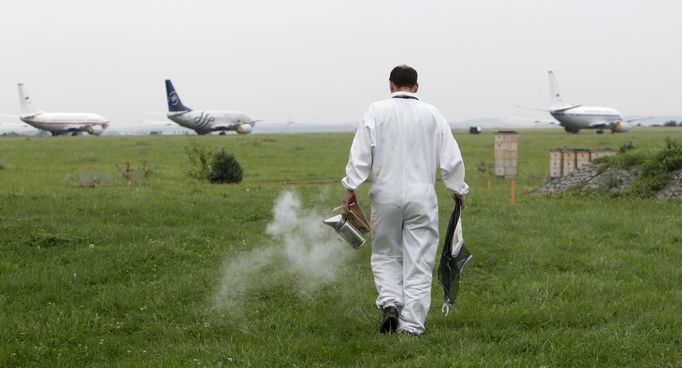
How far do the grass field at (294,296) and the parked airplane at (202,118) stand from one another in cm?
9070

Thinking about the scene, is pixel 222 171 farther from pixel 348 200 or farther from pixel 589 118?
pixel 589 118

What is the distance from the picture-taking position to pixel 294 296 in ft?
25.8

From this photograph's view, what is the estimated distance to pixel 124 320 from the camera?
7035 mm

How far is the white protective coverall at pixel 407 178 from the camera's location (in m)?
6.19

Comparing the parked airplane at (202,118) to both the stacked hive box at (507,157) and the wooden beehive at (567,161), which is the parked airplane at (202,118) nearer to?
the stacked hive box at (507,157)

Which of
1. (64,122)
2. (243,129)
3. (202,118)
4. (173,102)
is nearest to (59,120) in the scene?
(64,122)

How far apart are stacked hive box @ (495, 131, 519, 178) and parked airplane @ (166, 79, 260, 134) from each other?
79.8 metres

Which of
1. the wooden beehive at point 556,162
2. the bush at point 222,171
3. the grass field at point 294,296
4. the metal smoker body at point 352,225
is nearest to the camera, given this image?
the grass field at point 294,296

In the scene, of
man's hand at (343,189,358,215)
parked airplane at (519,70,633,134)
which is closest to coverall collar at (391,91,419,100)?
man's hand at (343,189,358,215)

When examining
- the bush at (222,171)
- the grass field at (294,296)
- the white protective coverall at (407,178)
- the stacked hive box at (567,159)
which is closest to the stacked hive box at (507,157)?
the stacked hive box at (567,159)

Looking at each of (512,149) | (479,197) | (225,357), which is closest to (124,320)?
(225,357)

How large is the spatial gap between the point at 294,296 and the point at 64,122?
4169 inches

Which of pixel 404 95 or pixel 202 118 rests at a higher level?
pixel 404 95

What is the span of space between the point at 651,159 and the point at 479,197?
3985 millimetres
